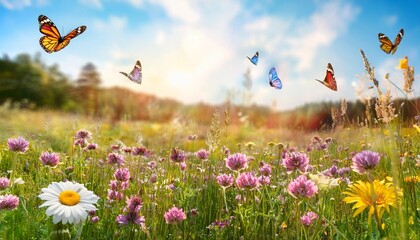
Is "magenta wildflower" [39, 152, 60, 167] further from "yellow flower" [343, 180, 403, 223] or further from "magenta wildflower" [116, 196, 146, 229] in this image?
"yellow flower" [343, 180, 403, 223]

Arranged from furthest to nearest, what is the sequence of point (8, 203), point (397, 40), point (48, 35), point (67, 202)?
1. point (48, 35)
2. point (397, 40)
3. point (8, 203)
4. point (67, 202)

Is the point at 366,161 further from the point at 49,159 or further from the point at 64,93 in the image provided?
the point at 64,93

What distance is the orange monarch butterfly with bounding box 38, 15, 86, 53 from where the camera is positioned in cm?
588

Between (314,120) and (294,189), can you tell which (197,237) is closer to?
(294,189)

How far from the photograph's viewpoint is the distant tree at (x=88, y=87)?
104 feet

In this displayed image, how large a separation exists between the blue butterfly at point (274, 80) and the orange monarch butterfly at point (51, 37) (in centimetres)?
282

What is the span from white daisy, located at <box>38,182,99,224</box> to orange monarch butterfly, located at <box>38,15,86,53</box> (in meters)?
4.20

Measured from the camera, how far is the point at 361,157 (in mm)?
2150

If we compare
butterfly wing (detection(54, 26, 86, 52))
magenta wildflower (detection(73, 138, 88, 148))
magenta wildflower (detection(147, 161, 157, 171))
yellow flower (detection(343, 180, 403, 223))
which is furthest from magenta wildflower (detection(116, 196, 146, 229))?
butterfly wing (detection(54, 26, 86, 52))

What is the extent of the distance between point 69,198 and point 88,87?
33.3 metres

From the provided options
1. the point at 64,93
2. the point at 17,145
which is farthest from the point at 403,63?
the point at 64,93

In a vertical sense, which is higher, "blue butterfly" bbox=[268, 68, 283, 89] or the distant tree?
the distant tree

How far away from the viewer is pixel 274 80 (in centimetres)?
462

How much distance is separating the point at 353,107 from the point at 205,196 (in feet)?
47.1
